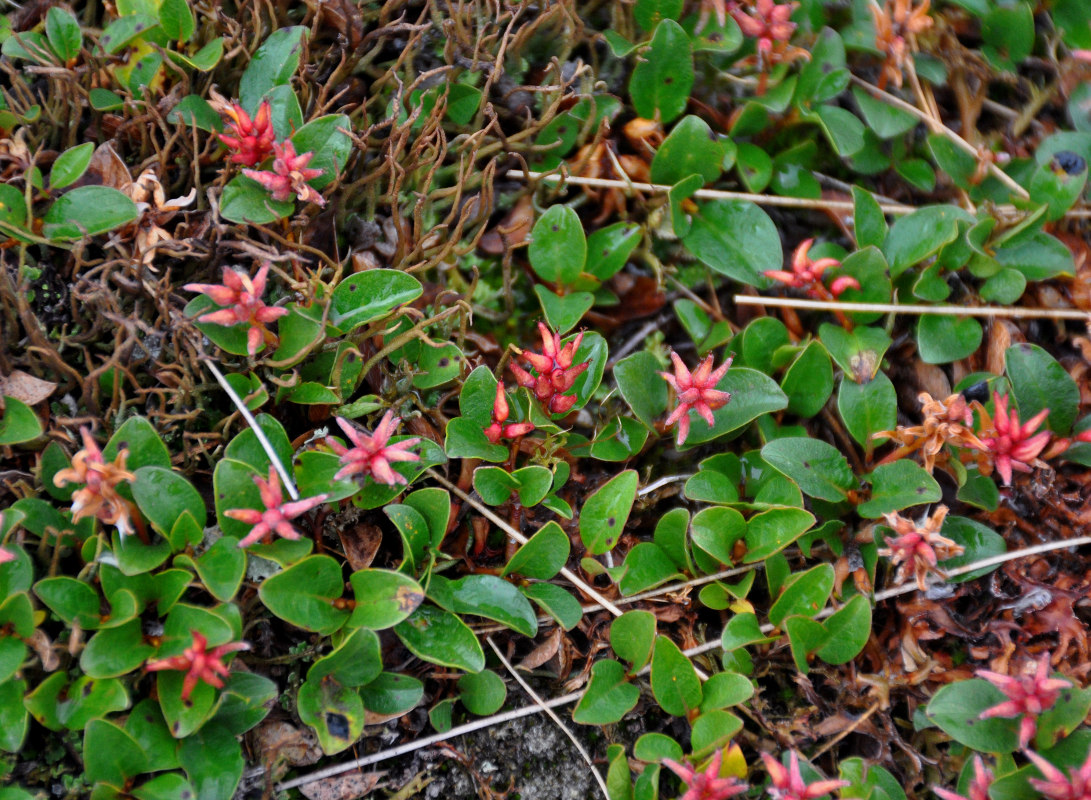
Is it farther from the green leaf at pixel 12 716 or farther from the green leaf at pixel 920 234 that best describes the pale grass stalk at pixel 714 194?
the green leaf at pixel 12 716

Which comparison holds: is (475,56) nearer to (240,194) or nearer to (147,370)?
(240,194)

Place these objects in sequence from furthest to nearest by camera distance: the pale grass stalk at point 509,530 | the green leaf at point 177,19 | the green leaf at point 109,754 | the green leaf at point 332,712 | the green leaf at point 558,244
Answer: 1. the green leaf at point 558,244
2. the green leaf at point 177,19
3. the pale grass stalk at point 509,530
4. the green leaf at point 332,712
5. the green leaf at point 109,754

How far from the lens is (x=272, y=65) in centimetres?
201

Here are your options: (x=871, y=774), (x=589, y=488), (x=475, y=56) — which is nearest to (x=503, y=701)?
(x=589, y=488)

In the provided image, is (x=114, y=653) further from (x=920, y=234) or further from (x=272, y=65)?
(x=920, y=234)

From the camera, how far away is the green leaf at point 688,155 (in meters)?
2.12

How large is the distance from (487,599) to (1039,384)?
142cm

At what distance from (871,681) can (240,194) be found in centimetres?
183

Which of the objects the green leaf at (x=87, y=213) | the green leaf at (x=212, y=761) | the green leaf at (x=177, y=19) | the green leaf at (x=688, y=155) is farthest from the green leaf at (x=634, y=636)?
the green leaf at (x=177, y=19)

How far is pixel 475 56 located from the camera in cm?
212

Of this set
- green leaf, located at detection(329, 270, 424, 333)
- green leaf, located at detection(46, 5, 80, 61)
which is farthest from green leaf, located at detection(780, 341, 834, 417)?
green leaf, located at detection(46, 5, 80, 61)

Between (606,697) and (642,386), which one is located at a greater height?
(642,386)

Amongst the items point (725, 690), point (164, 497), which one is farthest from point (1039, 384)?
point (164, 497)

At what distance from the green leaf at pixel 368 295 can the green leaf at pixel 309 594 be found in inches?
21.1
